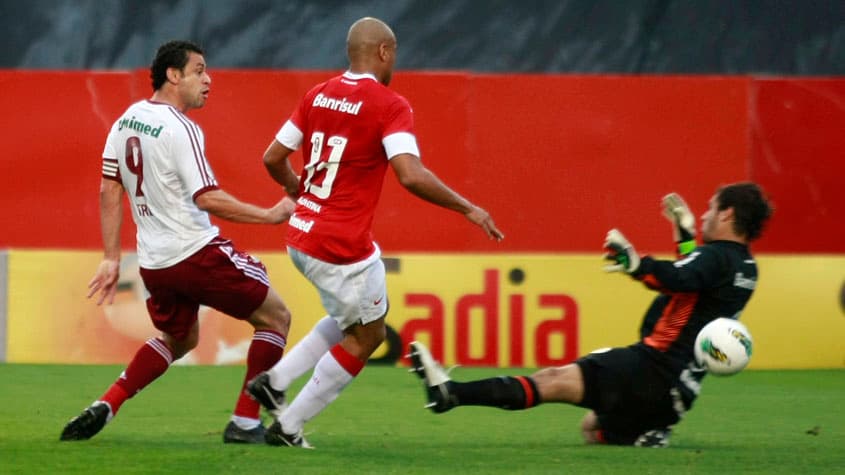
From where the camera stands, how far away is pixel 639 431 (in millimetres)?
7285

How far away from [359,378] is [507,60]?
4.62 meters

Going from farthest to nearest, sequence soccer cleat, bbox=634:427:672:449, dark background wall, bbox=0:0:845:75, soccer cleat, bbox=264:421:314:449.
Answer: dark background wall, bbox=0:0:845:75
soccer cleat, bbox=634:427:672:449
soccer cleat, bbox=264:421:314:449

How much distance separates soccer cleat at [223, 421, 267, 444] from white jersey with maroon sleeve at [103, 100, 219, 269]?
2.53ft

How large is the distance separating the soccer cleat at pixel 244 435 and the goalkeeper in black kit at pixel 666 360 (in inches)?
31.3

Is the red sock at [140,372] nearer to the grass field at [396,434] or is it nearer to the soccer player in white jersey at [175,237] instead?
the soccer player in white jersey at [175,237]

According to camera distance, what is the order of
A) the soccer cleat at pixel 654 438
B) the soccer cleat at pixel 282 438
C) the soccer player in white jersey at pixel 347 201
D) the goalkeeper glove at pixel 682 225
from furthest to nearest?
1. the goalkeeper glove at pixel 682 225
2. the soccer cleat at pixel 654 438
3. the soccer cleat at pixel 282 438
4. the soccer player in white jersey at pixel 347 201

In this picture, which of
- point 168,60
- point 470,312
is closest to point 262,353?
point 168,60

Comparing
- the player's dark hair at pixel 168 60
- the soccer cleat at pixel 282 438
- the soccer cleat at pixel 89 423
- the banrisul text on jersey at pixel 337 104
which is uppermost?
the player's dark hair at pixel 168 60

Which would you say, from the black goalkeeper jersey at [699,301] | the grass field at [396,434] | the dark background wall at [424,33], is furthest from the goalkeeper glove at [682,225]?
the dark background wall at [424,33]

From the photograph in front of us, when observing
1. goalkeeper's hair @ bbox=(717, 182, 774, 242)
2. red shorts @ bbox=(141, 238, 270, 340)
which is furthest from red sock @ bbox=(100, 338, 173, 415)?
goalkeeper's hair @ bbox=(717, 182, 774, 242)

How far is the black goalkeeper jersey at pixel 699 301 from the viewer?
23.0 ft

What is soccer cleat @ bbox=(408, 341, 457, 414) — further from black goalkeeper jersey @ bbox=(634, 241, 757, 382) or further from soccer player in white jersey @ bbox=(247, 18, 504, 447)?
black goalkeeper jersey @ bbox=(634, 241, 757, 382)

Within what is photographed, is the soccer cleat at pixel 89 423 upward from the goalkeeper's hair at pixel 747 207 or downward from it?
downward

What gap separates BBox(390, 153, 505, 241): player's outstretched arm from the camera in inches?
260
